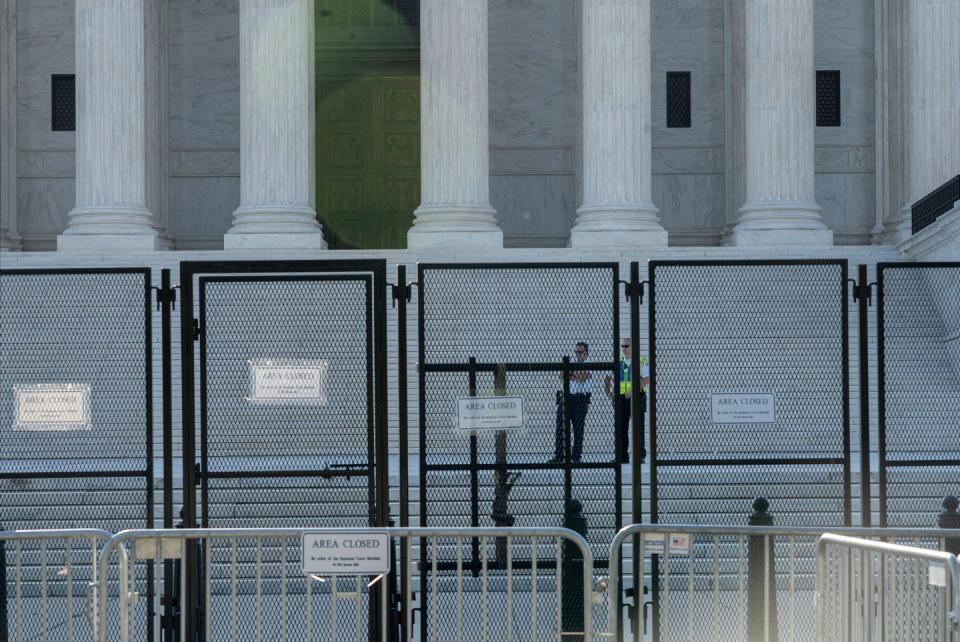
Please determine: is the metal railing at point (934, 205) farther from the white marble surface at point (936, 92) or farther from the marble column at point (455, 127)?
the marble column at point (455, 127)

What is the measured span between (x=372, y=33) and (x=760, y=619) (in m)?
32.8

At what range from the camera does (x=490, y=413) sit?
13766 mm

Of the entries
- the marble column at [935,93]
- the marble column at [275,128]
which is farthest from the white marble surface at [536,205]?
the marble column at [935,93]

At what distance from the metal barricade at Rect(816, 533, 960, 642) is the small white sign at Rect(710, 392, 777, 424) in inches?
75.0

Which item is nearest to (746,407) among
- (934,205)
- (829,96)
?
(934,205)

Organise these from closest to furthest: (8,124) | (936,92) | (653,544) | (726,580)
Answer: (653,544) < (726,580) < (936,92) < (8,124)

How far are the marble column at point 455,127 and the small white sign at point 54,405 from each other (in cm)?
2208

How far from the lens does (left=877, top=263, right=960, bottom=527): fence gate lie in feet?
61.8

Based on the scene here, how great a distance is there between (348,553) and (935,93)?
91.1 ft

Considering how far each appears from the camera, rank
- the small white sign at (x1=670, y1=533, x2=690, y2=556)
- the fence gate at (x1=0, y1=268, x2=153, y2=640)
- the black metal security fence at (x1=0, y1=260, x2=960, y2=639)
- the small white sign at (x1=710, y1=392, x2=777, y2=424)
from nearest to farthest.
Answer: the small white sign at (x1=670, y1=533, x2=690, y2=556) → the fence gate at (x1=0, y1=268, x2=153, y2=640) → the black metal security fence at (x1=0, y1=260, x2=960, y2=639) → the small white sign at (x1=710, y1=392, x2=777, y2=424)

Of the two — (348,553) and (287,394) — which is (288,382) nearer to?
(287,394)

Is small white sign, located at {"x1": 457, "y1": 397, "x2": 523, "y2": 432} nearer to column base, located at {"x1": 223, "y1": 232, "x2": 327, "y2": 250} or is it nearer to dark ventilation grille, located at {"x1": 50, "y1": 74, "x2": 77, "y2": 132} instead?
column base, located at {"x1": 223, "y1": 232, "x2": 327, "y2": 250}

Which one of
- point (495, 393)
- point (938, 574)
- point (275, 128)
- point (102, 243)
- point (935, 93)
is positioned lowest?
point (938, 574)

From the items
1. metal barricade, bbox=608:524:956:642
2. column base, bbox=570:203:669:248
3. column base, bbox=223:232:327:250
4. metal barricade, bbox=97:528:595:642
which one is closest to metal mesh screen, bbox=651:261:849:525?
metal barricade, bbox=608:524:956:642
